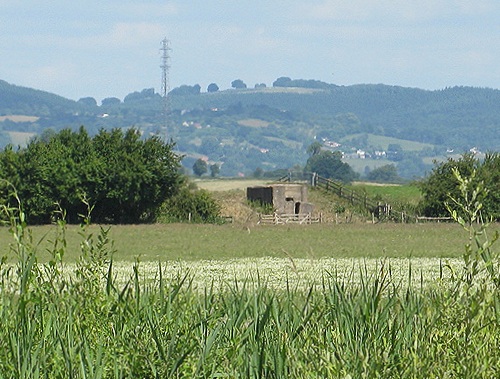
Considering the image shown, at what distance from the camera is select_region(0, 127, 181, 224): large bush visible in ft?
212

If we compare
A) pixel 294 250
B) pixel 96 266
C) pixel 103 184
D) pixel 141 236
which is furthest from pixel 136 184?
pixel 96 266

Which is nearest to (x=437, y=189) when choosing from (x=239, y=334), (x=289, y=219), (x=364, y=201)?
(x=289, y=219)

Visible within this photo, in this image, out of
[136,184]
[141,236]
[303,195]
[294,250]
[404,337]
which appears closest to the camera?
[404,337]

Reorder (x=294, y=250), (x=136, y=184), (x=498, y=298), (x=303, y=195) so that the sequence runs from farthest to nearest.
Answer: (x=303, y=195), (x=136, y=184), (x=294, y=250), (x=498, y=298)

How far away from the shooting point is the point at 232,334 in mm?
7367

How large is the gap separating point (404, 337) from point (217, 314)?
1433 mm

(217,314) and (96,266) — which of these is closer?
(217,314)

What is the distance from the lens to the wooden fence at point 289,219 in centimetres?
6869

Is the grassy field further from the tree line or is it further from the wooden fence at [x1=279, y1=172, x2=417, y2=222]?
the tree line

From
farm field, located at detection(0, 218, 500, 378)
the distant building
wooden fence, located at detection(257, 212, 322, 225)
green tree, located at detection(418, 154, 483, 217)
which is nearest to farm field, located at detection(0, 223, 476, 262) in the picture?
green tree, located at detection(418, 154, 483, 217)

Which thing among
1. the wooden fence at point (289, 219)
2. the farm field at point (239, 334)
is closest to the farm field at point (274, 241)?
the wooden fence at point (289, 219)

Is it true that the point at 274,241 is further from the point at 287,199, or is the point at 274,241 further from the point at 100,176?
the point at 287,199

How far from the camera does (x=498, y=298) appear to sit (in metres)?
7.70

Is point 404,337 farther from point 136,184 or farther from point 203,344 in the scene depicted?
point 136,184
